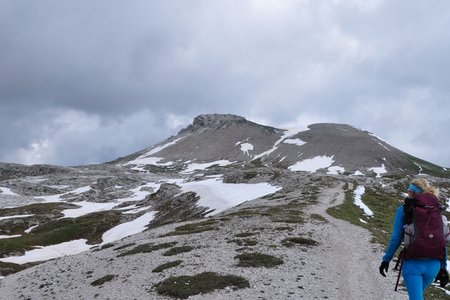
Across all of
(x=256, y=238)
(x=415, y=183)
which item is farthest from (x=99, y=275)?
(x=415, y=183)

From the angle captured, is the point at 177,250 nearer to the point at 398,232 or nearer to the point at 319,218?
the point at 319,218

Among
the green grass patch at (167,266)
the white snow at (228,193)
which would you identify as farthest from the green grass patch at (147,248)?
the white snow at (228,193)

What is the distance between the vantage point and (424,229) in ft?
37.9

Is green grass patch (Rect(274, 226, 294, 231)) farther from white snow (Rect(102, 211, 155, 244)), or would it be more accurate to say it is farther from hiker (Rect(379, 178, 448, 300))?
white snow (Rect(102, 211, 155, 244))

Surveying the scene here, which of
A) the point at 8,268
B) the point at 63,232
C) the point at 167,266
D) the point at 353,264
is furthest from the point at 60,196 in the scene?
the point at 353,264

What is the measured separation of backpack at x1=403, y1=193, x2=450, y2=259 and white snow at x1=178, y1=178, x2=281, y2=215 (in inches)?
2888

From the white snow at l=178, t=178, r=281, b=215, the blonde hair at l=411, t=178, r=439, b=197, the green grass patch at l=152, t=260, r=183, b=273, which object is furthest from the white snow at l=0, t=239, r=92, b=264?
the blonde hair at l=411, t=178, r=439, b=197

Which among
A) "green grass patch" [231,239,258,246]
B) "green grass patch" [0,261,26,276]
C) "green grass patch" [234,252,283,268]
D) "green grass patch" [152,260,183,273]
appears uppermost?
"green grass patch" [231,239,258,246]

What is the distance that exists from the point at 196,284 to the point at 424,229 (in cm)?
1567

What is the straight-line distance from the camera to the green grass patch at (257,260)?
2799 centimetres

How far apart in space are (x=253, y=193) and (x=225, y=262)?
7659cm

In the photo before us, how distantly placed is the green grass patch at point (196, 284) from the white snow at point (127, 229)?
222 feet

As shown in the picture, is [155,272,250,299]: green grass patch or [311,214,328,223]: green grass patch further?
[311,214,328,223]: green grass patch

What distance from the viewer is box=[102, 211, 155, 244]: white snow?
92175 mm
